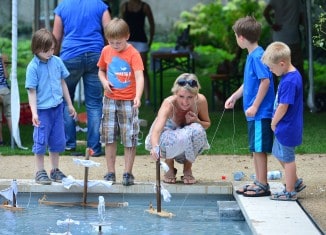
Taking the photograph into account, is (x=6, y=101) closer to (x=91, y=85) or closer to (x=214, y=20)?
(x=91, y=85)

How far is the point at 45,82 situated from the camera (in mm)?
8375

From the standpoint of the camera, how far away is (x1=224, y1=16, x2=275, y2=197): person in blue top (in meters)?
7.67

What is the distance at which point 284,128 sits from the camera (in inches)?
295

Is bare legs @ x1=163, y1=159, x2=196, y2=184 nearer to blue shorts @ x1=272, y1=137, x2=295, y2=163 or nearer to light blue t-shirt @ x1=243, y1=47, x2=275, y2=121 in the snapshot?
light blue t-shirt @ x1=243, y1=47, x2=275, y2=121

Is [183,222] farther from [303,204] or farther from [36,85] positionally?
[36,85]

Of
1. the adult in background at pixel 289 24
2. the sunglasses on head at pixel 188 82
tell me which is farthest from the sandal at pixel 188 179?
the adult in background at pixel 289 24

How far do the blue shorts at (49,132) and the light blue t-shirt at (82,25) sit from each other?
1506 mm

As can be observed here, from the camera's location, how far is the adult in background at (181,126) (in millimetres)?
7953

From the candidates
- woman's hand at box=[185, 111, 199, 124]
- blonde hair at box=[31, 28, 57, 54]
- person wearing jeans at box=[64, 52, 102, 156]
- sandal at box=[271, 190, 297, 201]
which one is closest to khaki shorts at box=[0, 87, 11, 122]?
person wearing jeans at box=[64, 52, 102, 156]

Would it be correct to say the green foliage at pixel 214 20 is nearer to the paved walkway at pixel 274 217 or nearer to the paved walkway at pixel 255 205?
the paved walkway at pixel 255 205

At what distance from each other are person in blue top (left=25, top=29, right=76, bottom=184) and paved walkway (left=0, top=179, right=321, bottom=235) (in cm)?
23

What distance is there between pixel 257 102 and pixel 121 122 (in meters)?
1.39

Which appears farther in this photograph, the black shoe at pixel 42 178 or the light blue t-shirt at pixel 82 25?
the light blue t-shirt at pixel 82 25

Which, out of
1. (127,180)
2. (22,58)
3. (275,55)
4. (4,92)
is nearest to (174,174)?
(127,180)
